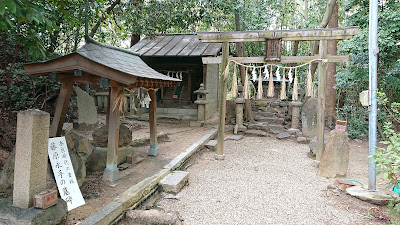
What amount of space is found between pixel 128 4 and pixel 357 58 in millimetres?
8215

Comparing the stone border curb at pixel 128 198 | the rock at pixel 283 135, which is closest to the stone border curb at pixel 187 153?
the stone border curb at pixel 128 198

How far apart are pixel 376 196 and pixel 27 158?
557 centimetres

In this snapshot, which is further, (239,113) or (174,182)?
(239,113)

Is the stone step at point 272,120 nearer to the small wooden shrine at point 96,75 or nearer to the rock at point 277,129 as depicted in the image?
the rock at point 277,129

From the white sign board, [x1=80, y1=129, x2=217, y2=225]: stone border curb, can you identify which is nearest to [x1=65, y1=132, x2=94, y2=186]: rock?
the white sign board

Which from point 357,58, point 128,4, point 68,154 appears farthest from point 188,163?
point 357,58

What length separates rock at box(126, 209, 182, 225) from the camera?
383cm

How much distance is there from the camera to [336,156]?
19.6ft

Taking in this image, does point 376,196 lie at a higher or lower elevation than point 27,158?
lower

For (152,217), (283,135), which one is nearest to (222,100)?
(152,217)

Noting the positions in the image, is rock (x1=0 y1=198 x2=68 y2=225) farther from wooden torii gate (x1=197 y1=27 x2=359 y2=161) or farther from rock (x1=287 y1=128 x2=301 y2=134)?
rock (x1=287 y1=128 x2=301 y2=134)

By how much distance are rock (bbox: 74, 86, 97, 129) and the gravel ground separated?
4.48m

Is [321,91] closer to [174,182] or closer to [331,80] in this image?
[174,182]

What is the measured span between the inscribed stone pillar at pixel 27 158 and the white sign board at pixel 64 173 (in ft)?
2.87
